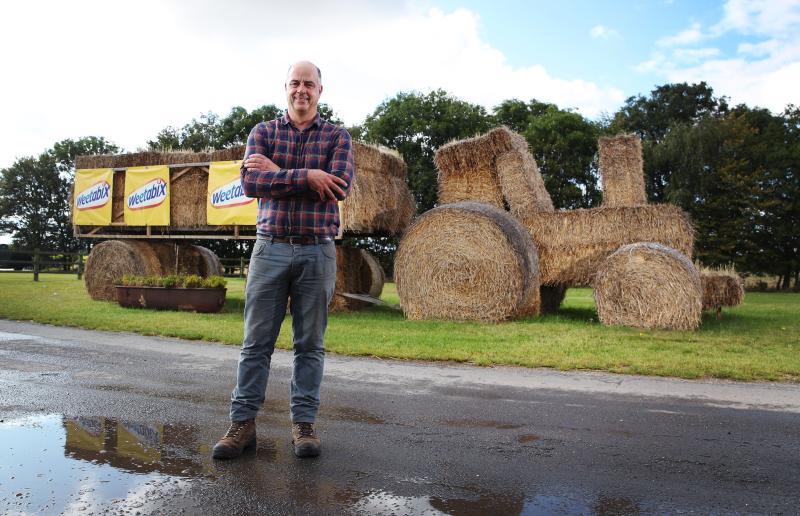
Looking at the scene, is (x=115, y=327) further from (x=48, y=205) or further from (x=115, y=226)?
(x=48, y=205)

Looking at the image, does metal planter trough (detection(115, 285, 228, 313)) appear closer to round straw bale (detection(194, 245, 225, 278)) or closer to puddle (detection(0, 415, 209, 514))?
round straw bale (detection(194, 245, 225, 278))

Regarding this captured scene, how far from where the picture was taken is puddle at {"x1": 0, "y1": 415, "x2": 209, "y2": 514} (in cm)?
303

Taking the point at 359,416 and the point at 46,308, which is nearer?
the point at 359,416

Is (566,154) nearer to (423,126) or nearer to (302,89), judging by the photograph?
(423,126)

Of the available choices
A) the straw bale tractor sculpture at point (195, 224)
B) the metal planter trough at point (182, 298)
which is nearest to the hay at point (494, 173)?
the straw bale tractor sculpture at point (195, 224)

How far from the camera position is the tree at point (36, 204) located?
204ft

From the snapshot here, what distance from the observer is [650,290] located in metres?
10.7

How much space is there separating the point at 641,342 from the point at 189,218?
10.9 m

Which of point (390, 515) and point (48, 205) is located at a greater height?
point (48, 205)

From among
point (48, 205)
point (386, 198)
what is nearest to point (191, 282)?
point (386, 198)

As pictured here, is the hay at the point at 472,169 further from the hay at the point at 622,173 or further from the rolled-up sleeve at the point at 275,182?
the rolled-up sleeve at the point at 275,182

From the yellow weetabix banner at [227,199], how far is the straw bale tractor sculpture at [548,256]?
3.89 m

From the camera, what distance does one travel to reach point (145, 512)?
2.87 m

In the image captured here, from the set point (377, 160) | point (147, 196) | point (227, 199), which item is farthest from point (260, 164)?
point (147, 196)
